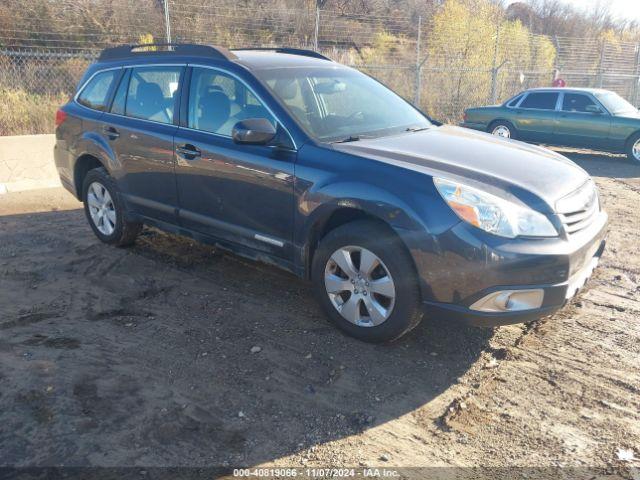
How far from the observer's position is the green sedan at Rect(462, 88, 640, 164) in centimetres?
1094

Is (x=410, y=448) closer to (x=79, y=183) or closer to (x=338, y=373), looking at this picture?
(x=338, y=373)

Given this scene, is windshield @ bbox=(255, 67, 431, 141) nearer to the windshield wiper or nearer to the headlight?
the windshield wiper

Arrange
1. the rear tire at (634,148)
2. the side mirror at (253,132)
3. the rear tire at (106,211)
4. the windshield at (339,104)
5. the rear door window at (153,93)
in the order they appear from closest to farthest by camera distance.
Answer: the side mirror at (253,132), the windshield at (339,104), the rear door window at (153,93), the rear tire at (106,211), the rear tire at (634,148)

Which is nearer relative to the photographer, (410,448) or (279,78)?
(410,448)

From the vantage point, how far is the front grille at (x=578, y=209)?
10.7 ft

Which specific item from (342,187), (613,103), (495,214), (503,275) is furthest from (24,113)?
(613,103)

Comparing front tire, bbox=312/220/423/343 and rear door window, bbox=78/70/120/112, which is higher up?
rear door window, bbox=78/70/120/112

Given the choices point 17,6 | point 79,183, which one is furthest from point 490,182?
point 17,6

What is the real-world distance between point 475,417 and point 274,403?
1.09m

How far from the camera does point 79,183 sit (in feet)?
18.9

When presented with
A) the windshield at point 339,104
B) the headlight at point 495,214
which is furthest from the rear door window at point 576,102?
the headlight at point 495,214

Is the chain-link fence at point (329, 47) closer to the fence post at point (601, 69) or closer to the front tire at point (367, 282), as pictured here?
the fence post at point (601, 69)

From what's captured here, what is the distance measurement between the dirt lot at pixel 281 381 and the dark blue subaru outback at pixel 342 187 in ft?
1.30

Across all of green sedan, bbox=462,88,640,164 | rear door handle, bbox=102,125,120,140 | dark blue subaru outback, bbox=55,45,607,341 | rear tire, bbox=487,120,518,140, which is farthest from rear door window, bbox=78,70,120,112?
rear tire, bbox=487,120,518,140
